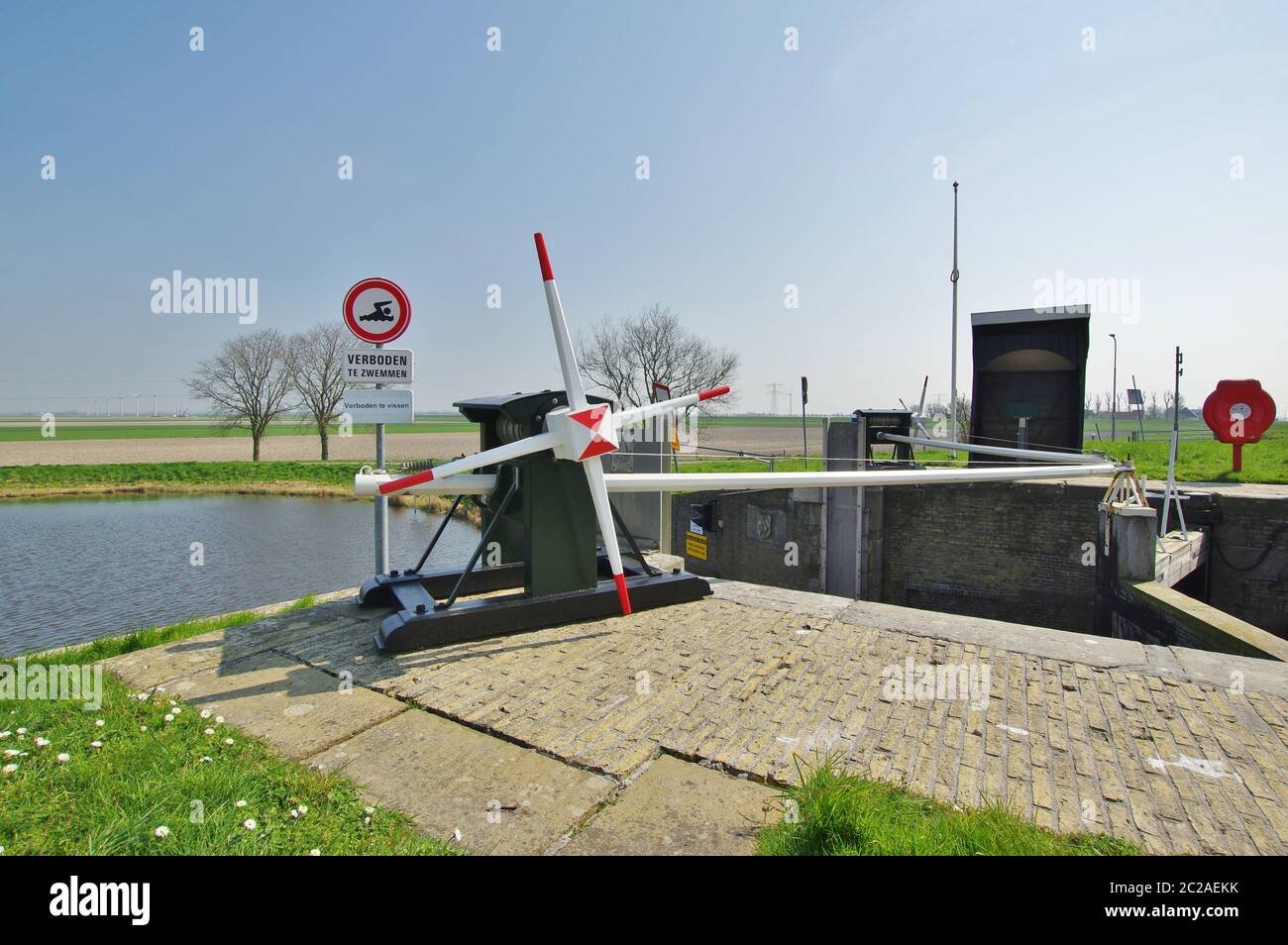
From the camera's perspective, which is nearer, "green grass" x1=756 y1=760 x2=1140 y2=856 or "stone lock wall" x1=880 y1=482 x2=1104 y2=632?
"green grass" x1=756 y1=760 x2=1140 y2=856

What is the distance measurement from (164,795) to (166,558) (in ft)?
57.4

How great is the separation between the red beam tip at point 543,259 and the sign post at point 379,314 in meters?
2.23

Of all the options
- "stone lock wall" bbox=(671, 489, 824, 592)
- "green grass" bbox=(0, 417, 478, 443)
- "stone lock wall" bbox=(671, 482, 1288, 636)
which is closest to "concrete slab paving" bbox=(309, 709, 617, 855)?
"stone lock wall" bbox=(671, 489, 824, 592)

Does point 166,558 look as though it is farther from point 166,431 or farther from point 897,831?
point 166,431

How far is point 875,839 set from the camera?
264 centimetres

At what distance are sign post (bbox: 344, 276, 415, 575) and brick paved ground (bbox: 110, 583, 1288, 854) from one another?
2.07 metres

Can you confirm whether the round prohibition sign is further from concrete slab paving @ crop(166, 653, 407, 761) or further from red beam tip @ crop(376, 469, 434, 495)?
concrete slab paving @ crop(166, 653, 407, 761)

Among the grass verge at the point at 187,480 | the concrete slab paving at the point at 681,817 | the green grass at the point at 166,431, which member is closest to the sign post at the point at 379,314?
the concrete slab paving at the point at 681,817

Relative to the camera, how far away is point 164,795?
9.58 ft

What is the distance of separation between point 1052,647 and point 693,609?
126 inches

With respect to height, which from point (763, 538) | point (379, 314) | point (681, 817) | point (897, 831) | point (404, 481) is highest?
point (379, 314)

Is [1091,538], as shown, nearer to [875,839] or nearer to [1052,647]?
[1052,647]

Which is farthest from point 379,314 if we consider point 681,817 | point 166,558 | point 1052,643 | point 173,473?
point 173,473

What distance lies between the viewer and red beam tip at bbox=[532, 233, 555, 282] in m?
5.51
